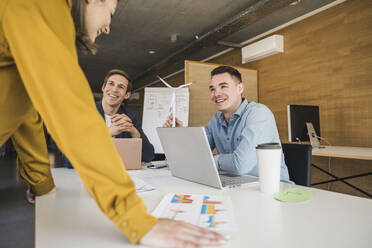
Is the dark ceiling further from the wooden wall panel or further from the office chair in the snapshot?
the office chair

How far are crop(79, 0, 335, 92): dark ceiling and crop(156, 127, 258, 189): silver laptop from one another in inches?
114

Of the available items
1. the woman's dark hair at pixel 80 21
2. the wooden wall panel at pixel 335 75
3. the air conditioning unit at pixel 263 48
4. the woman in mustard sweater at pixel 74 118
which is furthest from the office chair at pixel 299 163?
the air conditioning unit at pixel 263 48

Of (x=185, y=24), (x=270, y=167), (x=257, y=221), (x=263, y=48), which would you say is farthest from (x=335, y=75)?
(x=257, y=221)

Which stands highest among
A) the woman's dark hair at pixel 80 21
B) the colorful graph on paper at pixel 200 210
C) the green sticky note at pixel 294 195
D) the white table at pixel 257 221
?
the woman's dark hair at pixel 80 21

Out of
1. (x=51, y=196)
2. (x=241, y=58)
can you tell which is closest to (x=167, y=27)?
(x=241, y=58)

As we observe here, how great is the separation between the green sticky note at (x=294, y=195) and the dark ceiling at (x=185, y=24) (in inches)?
119

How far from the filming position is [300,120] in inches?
128

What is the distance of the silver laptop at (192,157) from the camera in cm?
103

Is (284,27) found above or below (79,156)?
above

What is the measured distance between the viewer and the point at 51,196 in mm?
978

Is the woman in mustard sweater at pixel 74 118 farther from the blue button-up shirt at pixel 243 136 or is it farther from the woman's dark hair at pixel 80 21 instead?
the blue button-up shirt at pixel 243 136

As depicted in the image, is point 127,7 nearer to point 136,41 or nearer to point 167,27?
point 167,27

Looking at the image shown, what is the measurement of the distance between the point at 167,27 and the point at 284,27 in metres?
1.96

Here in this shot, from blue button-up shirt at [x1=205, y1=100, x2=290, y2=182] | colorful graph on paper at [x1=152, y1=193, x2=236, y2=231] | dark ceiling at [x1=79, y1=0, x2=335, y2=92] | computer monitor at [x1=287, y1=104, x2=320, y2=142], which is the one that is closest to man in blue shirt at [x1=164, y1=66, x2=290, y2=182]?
blue button-up shirt at [x1=205, y1=100, x2=290, y2=182]
